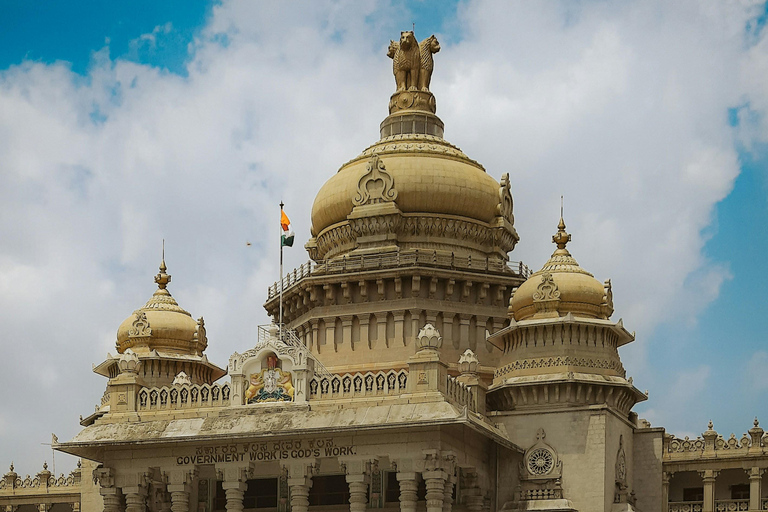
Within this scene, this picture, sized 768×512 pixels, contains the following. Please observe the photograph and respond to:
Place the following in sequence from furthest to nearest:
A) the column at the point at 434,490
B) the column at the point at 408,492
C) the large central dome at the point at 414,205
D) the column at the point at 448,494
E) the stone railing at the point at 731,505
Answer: the large central dome at the point at 414,205 < the stone railing at the point at 731,505 < the column at the point at 448,494 < the column at the point at 408,492 < the column at the point at 434,490

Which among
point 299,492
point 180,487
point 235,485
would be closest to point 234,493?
point 235,485

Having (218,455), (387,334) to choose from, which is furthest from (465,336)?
(218,455)

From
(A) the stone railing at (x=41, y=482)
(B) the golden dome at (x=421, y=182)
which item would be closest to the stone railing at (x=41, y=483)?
(A) the stone railing at (x=41, y=482)

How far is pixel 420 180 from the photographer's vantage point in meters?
65.3

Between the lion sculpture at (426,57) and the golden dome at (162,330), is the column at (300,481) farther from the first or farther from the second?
the lion sculpture at (426,57)

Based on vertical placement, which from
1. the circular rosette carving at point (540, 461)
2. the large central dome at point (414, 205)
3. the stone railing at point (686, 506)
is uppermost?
the large central dome at point (414, 205)

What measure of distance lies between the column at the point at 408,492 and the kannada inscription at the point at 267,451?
6.25 feet

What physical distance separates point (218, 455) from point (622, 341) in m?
14.7

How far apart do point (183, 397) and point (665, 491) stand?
17053mm

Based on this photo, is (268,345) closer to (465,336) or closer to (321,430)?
(321,430)

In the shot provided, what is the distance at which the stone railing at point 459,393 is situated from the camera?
5509 centimetres

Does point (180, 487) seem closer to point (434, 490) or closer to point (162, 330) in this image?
point (434, 490)

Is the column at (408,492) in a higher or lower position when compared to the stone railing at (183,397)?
lower

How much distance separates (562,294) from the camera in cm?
5872
